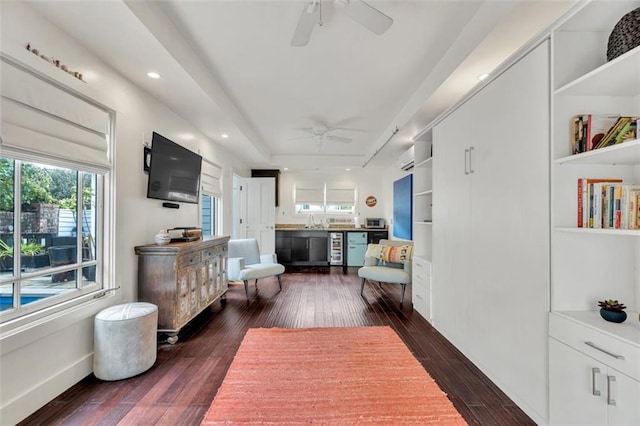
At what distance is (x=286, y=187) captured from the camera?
23.2 ft

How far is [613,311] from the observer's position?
4.30ft

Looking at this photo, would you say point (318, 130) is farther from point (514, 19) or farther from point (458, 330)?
point (458, 330)

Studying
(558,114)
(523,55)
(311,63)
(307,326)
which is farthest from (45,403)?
(523,55)

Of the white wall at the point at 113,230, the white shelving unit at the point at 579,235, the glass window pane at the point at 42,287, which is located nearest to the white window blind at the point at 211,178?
the white wall at the point at 113,230

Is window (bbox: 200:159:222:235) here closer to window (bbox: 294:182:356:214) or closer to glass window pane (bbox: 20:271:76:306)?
glass window pane (bbox: 20:271:76:306)

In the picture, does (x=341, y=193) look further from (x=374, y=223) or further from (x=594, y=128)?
(x=594, y=128)

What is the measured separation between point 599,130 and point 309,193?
19.6 ft

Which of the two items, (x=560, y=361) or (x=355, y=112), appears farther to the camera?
(x=355, y=112)

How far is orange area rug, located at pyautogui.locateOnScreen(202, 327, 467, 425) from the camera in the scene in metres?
1.56

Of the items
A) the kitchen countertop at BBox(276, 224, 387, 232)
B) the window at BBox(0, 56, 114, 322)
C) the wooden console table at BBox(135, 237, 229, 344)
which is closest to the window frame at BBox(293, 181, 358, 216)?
the kitchen countertop at BBox(276, 224, 387, 232)

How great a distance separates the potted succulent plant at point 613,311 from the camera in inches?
50.7

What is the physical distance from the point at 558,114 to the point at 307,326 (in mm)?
2628

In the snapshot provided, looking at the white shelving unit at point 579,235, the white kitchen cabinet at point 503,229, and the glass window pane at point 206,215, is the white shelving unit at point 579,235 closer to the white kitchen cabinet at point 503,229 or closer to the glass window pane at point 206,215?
the white kitchen cabinet at point 503,229

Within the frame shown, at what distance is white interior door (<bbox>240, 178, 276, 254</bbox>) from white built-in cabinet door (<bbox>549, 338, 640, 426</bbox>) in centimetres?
502
